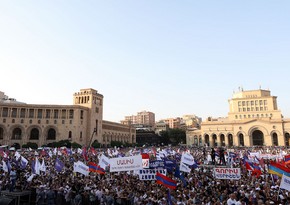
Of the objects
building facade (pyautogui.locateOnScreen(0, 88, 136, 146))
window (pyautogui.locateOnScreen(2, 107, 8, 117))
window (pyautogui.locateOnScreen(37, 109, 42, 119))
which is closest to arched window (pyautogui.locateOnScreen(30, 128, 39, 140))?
building facade (pyautogui.locateOnScreen(0, 88, 136, 146))

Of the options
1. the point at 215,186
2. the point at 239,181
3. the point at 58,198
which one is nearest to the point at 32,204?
the point at 58,198

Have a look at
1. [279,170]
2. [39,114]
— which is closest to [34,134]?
[39,114]

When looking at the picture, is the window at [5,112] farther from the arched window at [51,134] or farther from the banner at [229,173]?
the banner at [229,173]

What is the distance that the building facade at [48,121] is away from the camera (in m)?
65.2

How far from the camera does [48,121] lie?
228 feet

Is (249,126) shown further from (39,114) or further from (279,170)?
(279,170)

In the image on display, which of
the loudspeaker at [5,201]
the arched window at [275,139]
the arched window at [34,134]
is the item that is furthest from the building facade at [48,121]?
the arched window at [275,139]

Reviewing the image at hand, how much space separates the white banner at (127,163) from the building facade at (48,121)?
55746 mm

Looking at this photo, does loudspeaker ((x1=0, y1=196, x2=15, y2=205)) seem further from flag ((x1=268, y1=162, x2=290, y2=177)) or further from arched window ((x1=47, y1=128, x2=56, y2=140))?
arched window ((x1=47, y1=128, x2=56, y2=140))

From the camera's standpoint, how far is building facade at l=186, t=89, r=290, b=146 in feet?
245

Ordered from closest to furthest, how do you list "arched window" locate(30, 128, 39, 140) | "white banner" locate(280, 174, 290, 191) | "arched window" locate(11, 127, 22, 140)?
"white banner" locate(280, 174, 290, 191), "arched window" locate(11, 127, 22, 140), "arched window" locate(30, 128, 39, 140)

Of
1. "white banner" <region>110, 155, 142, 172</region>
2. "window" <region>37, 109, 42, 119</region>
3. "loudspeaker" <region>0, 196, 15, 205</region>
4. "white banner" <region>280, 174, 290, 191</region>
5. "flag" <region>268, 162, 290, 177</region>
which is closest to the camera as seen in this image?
"white banner" <region>280, 174, 290, 191</region>

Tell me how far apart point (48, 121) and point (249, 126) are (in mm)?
61561

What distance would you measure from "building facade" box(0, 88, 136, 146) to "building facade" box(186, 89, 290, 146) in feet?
125
